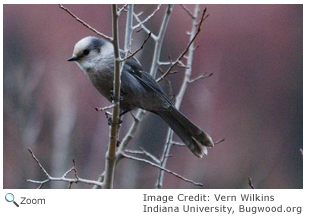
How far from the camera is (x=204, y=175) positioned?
468cm

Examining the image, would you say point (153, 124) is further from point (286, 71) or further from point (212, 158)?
point (286, 71)

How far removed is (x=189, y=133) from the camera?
4051 mm

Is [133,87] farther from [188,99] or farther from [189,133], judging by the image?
[188,99]

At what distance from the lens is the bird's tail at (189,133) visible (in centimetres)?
401

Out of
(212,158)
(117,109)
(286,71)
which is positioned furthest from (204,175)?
(117,109)

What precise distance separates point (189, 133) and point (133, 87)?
47 centimetres
